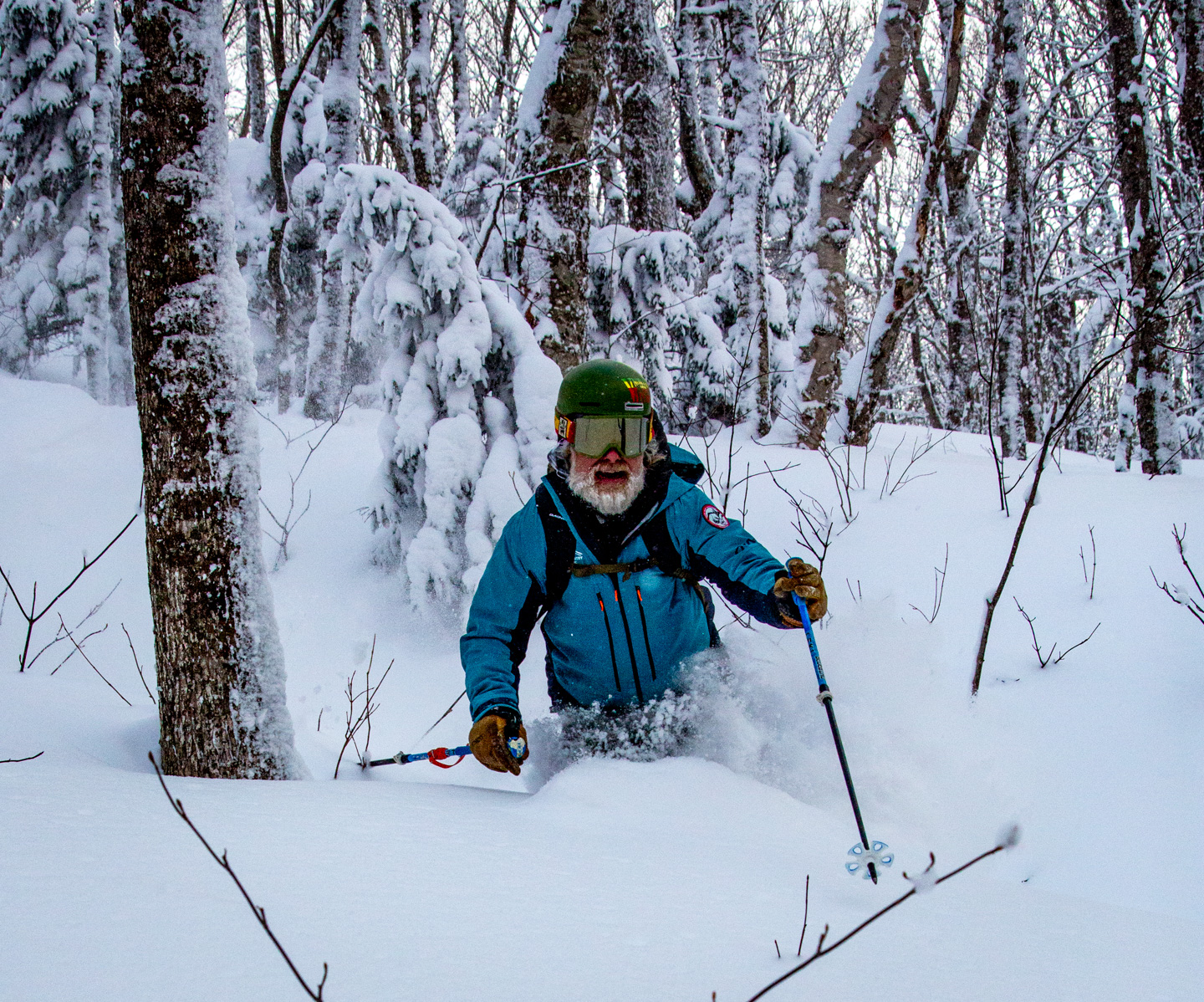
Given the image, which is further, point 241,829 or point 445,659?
point 445,659

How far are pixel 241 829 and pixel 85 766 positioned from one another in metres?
0.99

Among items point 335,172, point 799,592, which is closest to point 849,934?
point 799,592

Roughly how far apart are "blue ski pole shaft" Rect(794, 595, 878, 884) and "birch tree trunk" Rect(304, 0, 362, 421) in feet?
21.6

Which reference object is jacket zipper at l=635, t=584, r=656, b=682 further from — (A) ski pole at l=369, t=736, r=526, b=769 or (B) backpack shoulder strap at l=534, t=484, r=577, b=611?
(A) ski pole at l=369, t=736, r=526, b=769

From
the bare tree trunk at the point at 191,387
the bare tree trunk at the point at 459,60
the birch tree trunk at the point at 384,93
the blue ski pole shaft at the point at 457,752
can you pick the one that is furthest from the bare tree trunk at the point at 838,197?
the bare tree trunk at the point at 459,60

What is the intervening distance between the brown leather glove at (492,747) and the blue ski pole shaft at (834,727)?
1.14 m

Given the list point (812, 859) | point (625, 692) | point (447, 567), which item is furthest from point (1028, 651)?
point (447, 567)

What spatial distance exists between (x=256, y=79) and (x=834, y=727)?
17048 mm

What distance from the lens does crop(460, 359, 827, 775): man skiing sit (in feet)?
9.91

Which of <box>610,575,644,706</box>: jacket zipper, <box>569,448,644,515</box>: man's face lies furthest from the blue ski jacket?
<box>569,448,644,515</box>: man's face

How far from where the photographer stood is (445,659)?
5836 millimetres

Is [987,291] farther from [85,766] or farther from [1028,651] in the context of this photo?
[85,766]

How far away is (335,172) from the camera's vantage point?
7891 millimetres

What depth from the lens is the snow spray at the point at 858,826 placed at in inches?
72.7
